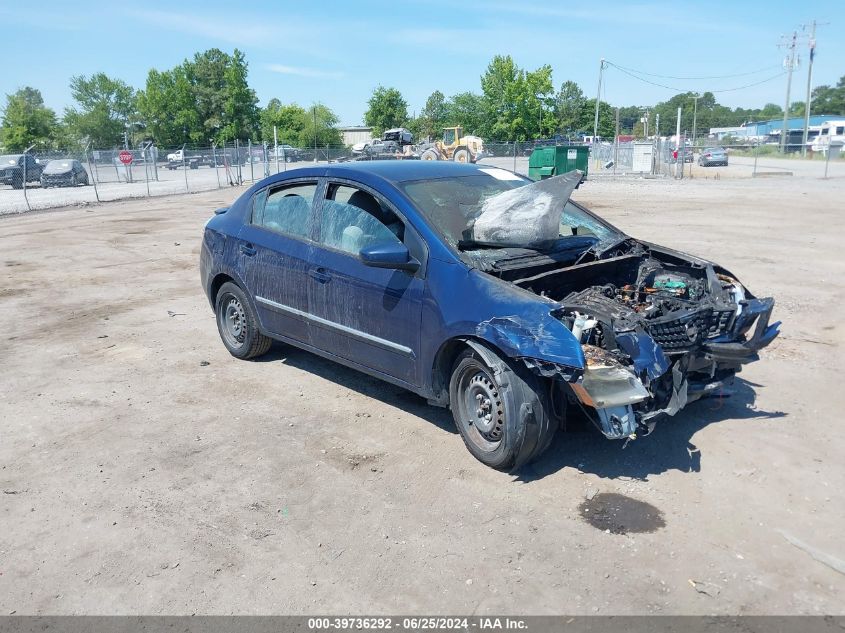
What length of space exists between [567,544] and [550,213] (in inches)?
84.8

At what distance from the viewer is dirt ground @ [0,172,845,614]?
3.20 m

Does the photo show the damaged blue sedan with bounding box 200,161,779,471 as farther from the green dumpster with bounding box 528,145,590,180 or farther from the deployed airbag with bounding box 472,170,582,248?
the green dumpster with bounding box 528,145,590,180

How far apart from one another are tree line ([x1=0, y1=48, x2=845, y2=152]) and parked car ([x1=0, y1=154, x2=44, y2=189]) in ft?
117

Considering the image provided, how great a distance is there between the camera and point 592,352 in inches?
156

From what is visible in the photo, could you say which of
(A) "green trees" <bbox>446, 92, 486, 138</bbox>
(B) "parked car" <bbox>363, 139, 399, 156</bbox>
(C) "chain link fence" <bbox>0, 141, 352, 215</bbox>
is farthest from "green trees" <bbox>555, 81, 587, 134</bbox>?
(C) "chain link fence" <bbox>0, 141, 352, 215</bbox>

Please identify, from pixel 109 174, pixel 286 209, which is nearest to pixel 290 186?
pixel 286 209

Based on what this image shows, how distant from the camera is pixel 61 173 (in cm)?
3170

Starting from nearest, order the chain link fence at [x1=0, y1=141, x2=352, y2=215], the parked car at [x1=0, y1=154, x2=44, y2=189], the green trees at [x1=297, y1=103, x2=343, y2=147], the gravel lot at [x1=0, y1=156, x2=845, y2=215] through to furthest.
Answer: the gravel lot at [x1=0, y1=156, x2=845, y2=215] → the chain link fence at [x1=0, y1=141, x2=352, y2=215] → the parked car at [x1=0, y1=154, x2=44, y2=189] → the green trees at [x1=297, y1=103, x2=343, y2=147]

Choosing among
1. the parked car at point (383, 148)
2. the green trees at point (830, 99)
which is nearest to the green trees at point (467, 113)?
the parked car at point (383, 148)

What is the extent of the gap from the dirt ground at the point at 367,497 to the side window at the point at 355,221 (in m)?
1.25

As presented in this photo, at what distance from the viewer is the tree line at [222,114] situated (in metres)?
73.2

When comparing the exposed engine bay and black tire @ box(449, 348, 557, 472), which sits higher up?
the exposed engine bay

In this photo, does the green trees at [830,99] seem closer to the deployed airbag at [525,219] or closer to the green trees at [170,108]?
the green trees at [170,108]

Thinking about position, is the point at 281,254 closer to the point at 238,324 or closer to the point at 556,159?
the point at 238,324
